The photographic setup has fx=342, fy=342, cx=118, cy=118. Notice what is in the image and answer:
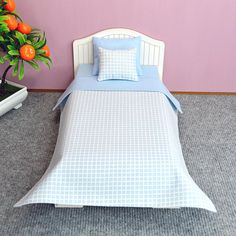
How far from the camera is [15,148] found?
2764 millimetres

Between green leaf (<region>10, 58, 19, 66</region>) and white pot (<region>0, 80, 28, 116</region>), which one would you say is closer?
green leaf (<region>10, 58, 19, 66</region>)

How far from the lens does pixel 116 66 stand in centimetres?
301

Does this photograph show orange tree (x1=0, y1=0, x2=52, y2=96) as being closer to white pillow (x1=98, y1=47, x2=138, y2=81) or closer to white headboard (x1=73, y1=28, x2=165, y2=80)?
white headboard (x1=73, y1=28, x2=165, y2=80)

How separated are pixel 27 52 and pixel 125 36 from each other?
0.94 m

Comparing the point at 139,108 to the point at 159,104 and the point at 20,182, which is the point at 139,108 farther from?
the point at 20,182

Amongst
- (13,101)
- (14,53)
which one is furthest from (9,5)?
(13,101)

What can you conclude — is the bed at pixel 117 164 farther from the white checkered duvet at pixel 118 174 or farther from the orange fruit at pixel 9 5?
the orange fruit at pixel 9 5

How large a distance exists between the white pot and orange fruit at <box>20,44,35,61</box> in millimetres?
413

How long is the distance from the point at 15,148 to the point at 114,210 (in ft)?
3.39

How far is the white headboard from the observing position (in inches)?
127

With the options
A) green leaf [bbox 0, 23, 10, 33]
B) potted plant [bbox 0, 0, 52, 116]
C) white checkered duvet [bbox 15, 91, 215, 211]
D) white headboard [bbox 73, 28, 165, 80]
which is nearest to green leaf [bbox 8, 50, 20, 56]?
potted plant [bbox 0, 0, 52, 116]

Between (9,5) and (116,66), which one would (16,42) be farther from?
(116,66)

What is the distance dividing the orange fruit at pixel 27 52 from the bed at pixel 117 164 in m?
0.62

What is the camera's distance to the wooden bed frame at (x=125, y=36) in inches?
127
